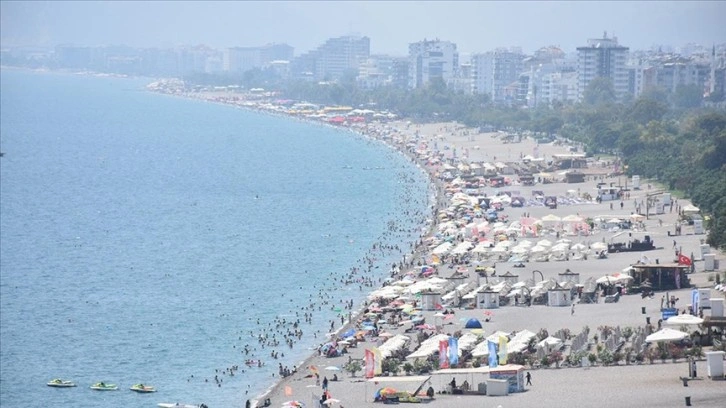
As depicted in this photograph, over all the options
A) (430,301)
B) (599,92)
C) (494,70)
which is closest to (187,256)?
(430,301)

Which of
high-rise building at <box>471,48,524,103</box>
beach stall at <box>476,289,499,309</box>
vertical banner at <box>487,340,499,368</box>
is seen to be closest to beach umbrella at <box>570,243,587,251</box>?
beach stall at <box>476,289,499,309</box>

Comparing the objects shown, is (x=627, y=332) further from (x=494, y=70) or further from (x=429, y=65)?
(x=429, y=65)

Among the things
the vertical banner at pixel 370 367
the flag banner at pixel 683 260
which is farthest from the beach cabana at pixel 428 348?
the flag banner at pixel 683 260

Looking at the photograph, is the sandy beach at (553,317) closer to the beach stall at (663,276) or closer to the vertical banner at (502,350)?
the beach stall at (663,276)

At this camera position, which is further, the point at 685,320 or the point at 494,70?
the point at 494,70

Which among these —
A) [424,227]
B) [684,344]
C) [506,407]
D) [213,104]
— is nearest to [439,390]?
[506,407]

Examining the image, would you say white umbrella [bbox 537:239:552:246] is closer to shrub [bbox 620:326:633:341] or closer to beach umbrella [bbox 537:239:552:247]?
beach umbrella [bbox 537:239:552:247]
